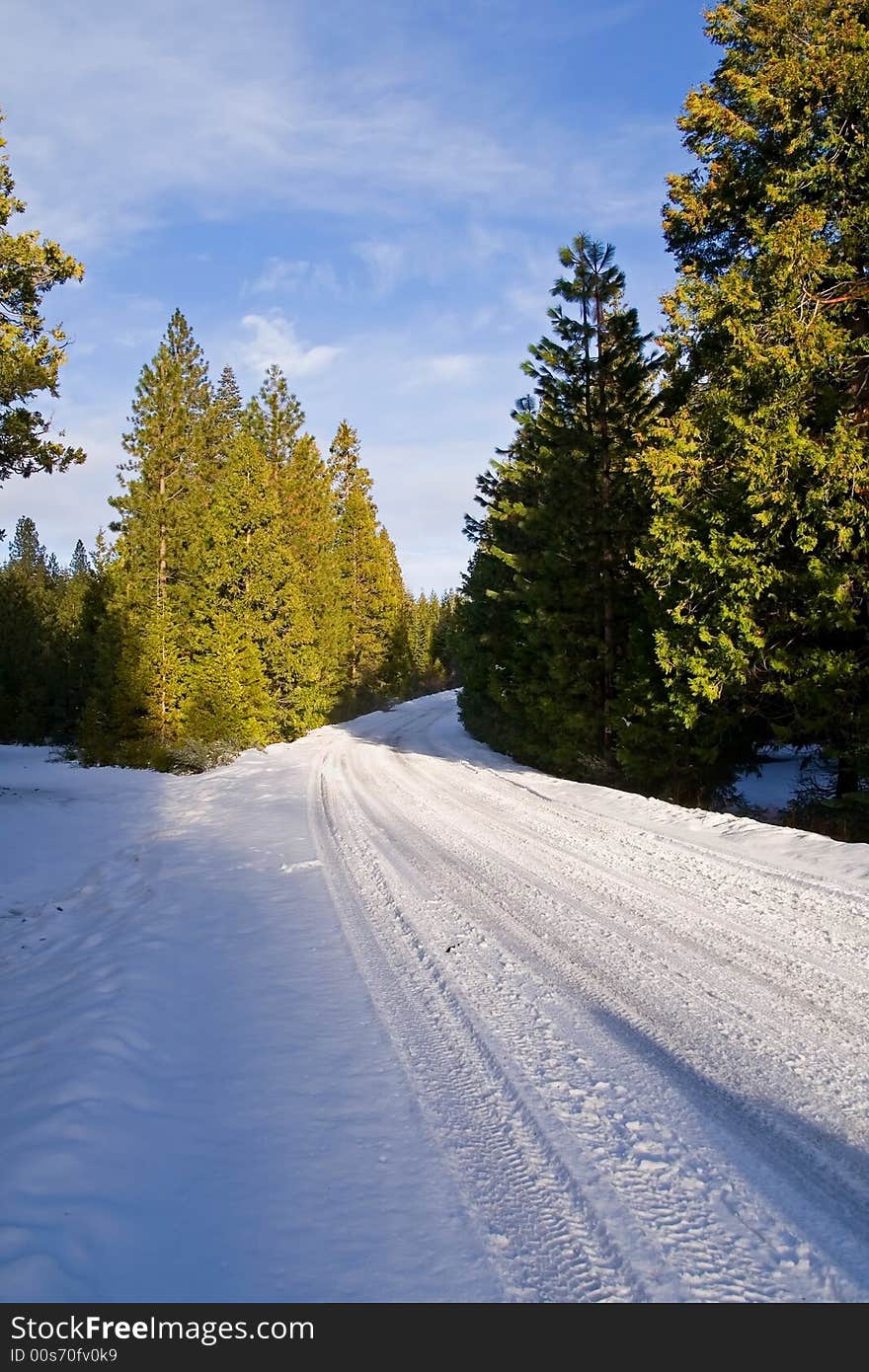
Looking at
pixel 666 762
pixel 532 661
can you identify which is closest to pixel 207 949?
pixel 666 762

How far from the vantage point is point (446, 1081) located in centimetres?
340

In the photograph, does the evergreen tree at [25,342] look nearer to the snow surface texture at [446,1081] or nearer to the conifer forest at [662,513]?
the conifer forest at [662,513]

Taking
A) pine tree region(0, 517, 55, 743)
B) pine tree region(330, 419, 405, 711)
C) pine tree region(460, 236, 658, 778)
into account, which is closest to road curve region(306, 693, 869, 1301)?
pine tree region(460, 236, 658, 778)

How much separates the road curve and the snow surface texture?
16mm

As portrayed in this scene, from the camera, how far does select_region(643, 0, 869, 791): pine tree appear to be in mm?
9352

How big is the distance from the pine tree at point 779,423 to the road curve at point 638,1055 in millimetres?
3463

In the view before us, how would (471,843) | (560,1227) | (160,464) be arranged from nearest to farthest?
(560,1227) < (471,843) < (160,464)

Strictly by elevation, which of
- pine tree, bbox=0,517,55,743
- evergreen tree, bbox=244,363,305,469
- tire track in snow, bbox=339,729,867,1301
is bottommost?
tire track in snow, bbox=339,729,867,1301

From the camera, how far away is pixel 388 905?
20.3 feet

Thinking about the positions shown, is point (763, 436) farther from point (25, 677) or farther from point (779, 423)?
point (25, 677)

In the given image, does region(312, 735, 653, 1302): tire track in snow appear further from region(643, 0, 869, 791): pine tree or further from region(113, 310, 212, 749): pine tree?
region(113, 310, 212, 749): pine tree
